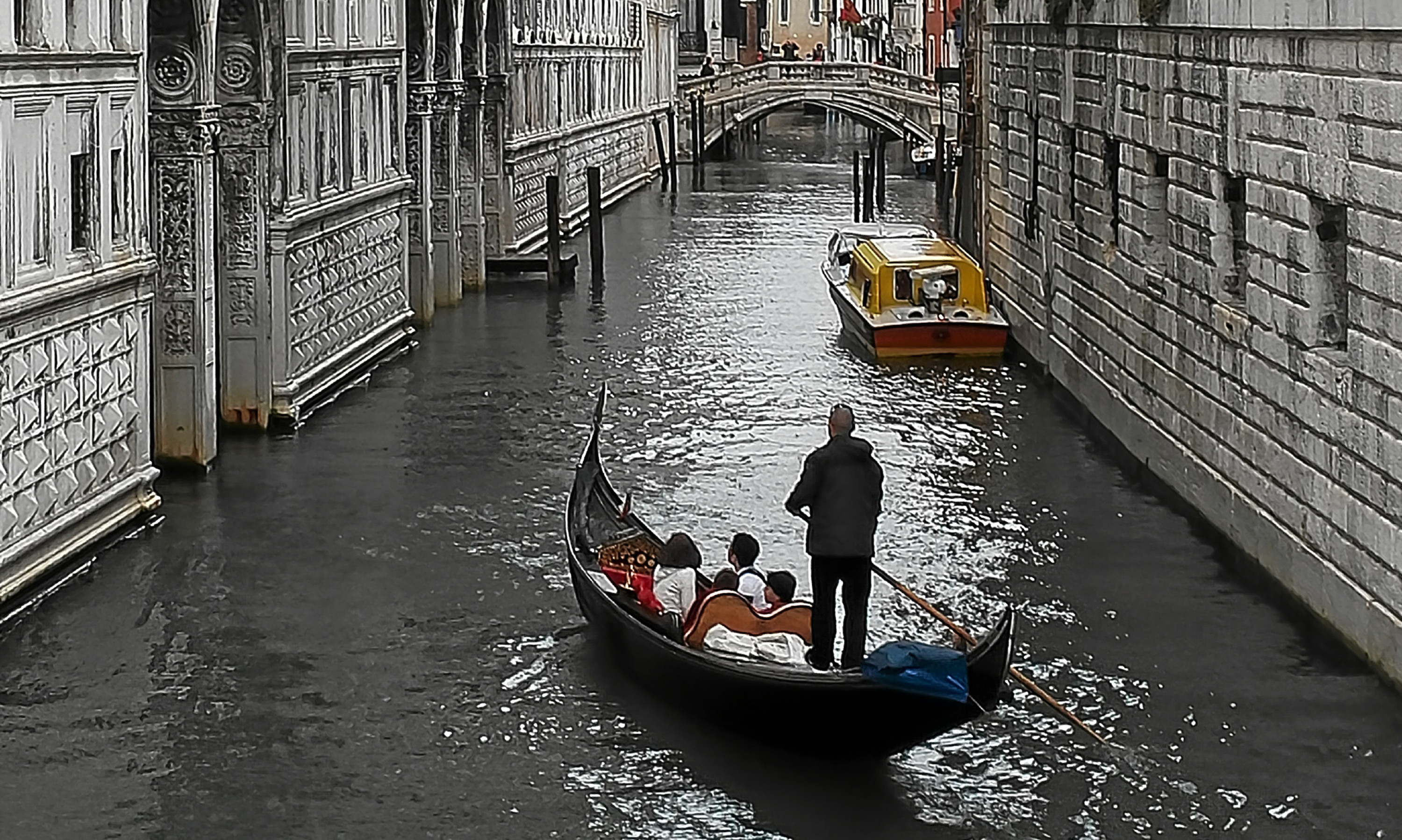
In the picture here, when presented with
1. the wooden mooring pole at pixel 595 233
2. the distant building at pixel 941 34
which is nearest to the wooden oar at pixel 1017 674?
the wooden mooring pole at pixel 595 233

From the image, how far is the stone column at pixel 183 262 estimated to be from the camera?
16078mm

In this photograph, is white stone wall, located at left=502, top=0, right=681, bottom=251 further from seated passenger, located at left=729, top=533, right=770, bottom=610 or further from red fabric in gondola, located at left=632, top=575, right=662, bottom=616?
seated passenger, located at left=729, top=533, right=770, bottom=610

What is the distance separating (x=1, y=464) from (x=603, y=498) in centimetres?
319

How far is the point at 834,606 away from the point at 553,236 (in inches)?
755

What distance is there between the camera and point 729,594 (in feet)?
36.6

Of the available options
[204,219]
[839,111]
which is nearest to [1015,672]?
[204,219]

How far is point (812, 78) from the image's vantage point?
59.0 m

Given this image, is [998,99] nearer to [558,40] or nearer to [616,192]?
[558,40]

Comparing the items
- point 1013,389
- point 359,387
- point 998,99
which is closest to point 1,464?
point 359,387

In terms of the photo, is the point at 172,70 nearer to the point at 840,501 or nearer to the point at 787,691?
the point at 840,501

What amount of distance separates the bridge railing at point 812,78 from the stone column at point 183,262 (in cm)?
3996

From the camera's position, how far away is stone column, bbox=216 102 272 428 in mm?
17734

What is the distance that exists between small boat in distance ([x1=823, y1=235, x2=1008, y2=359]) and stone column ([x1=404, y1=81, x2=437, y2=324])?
4268mm

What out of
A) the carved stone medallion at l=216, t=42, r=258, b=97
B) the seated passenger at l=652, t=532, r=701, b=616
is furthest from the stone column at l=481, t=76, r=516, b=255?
the seated passenger at l=652, t=532, r=701, b=616
